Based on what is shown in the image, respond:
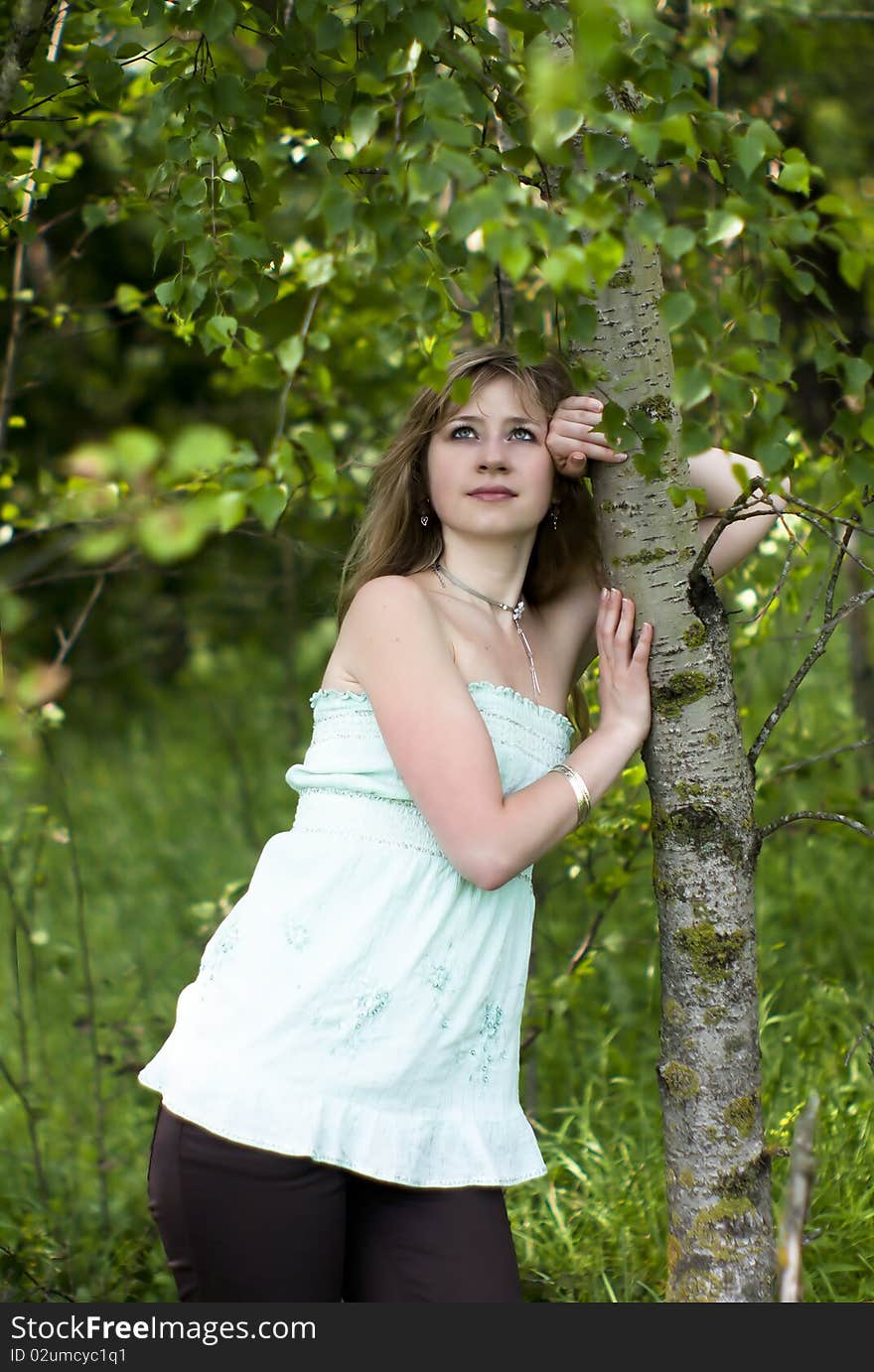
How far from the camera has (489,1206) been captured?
1.82 m

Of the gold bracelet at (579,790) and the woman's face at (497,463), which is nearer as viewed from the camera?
the gold bracelet at (579,790)

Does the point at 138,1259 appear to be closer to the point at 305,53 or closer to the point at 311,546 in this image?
the point at 311,546

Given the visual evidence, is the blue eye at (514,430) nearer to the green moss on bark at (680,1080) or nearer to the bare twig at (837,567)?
the bare twig at (837,567)

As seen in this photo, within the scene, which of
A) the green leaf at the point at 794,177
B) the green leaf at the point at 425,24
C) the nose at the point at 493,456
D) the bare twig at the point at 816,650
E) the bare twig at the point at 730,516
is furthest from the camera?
the nose at the point at 493,456

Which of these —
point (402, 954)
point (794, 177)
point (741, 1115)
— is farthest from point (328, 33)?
point (741, 1115)

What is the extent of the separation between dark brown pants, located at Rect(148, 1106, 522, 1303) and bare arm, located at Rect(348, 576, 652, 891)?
1.56 ft

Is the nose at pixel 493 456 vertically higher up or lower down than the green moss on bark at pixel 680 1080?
higher up

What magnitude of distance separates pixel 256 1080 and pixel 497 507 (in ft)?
2.93

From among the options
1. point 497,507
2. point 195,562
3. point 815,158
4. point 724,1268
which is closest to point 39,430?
point 195,562

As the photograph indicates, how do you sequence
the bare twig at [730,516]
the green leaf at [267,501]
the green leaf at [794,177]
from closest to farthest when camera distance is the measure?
the green leaf at [267,501] → the green leaf at [794,177] → the bare twig at [730,516]

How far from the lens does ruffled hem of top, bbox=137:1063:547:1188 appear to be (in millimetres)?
1679

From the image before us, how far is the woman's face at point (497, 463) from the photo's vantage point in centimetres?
194

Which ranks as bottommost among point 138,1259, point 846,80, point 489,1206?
point 138,1259

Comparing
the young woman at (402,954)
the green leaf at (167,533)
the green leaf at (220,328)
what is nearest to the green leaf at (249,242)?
the green leaf at (220,328)
